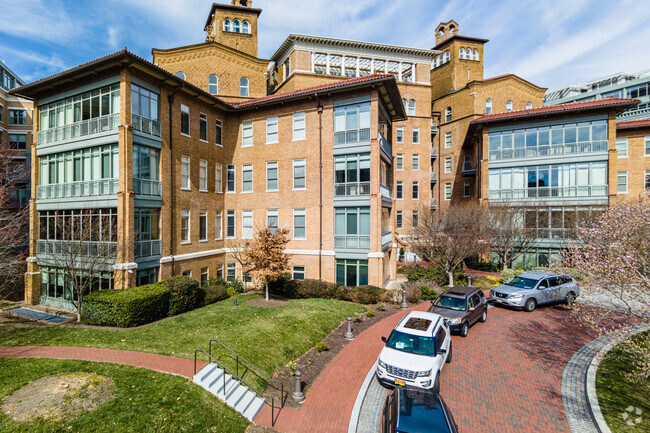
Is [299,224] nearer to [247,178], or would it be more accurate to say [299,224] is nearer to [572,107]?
[247,178]

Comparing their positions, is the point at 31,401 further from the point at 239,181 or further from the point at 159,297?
the point at 239,181

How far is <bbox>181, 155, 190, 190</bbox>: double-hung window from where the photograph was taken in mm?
20750

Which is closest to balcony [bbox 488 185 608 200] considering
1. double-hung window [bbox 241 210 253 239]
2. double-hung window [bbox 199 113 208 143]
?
double-hung window [bbox 241 210 253 239]

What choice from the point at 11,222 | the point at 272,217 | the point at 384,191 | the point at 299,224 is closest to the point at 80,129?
the point at 11,222

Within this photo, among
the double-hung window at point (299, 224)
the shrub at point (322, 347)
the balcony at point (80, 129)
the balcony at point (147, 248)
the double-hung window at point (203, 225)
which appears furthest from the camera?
the double-hung window at point (299, 224)

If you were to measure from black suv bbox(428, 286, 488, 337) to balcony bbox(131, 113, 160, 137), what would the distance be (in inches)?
730

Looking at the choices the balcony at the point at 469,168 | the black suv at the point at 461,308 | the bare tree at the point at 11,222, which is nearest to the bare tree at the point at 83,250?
the bare tree at the point at 11,222

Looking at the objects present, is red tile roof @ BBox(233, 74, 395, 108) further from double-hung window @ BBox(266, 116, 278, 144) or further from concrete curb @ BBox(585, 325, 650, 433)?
concrete curb @ BBox(585, 325, 650, 433)

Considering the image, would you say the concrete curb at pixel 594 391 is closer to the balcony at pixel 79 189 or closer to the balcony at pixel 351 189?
the balcony at pixel 351 189

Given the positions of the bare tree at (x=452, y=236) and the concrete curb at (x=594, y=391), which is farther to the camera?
the bare tree at (x=452, y=236)

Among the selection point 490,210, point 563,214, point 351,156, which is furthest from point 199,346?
point 563,214

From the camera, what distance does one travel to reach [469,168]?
38.8 metres

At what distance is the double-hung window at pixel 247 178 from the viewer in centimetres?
2467

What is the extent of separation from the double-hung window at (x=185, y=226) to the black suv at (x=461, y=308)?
1597cm
